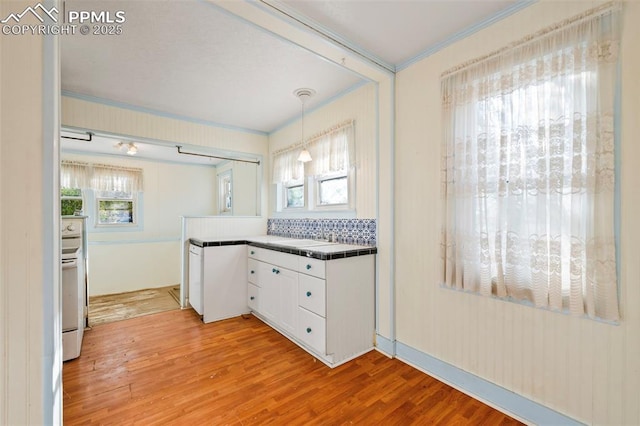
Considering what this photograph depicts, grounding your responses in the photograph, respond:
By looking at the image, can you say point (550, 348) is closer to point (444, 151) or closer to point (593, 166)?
point (593, 166)

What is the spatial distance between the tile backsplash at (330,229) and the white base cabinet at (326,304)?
0.27 metres

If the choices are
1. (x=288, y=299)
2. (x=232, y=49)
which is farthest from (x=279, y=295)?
(x=232, y=49)

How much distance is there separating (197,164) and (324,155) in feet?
10.8

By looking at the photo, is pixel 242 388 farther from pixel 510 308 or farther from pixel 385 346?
pixel 510 308

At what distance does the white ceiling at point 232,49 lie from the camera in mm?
1713

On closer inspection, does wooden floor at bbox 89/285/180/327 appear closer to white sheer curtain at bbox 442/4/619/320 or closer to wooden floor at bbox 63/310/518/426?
wooden floor at bbox 63/310/518/426

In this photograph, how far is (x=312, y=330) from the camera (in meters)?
2.30

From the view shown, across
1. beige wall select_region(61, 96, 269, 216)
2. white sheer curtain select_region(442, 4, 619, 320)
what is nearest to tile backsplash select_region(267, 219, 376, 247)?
beige wall select_region(61, 96, 269, 216)

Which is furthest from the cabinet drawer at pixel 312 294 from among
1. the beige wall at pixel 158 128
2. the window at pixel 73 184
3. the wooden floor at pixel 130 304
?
the window at pixel 73 184

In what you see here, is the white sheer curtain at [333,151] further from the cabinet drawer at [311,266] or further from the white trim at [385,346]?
the white trim at [385,346]

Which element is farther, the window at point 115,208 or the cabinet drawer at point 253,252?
the window at point 115,208

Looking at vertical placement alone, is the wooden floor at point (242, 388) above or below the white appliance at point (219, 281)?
below

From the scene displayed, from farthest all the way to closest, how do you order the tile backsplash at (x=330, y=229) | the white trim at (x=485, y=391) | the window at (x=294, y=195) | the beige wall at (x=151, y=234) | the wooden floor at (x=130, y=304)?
the beige wall at (x=151, y=234), the window at (x=294, y=195), the wooden floor at (x=130, y=304), the tile backsplash at (x=330, y=229), the white trim at (x=485, y=391)

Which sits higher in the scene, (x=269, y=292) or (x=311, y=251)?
(x=311, y=251)
